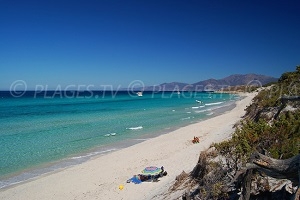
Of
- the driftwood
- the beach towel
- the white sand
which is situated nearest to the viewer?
the driftwood

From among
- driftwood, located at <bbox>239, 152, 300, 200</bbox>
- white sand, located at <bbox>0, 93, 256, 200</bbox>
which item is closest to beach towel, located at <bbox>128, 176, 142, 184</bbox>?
white sand, located at <bbox>0, 93, 256, 200</bbox>

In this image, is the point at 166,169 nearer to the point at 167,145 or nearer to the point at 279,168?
the point at 167,145

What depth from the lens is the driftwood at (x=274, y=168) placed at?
4012mm

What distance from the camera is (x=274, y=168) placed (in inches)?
169

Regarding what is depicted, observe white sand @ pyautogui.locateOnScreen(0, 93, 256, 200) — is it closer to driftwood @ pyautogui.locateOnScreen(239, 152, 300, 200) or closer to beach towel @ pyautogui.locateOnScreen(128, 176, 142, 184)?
beach towel @ pyautogui.locateOnScreen(128, 176, 142, 184)

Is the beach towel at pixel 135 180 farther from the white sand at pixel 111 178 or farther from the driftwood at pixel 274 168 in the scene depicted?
the driftwood at pixel 274 168

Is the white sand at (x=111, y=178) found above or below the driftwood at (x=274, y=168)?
below

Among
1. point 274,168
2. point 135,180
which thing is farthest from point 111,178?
point 274,168

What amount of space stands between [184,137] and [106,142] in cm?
675

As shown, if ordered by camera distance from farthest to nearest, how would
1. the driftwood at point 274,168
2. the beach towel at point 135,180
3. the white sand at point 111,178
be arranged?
the beach towel at point 135,180 → the white sand at point 111,178 → the driftwood at point 274,168

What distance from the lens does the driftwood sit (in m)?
4.01

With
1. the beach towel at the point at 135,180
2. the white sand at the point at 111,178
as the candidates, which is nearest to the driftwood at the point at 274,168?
the white sand at the point at 111,178

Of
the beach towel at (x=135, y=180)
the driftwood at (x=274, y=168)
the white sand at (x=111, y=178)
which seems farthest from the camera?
the beach towel at (x=135, y=180)

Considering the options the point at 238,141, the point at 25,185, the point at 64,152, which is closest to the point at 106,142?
the point at 64,152
